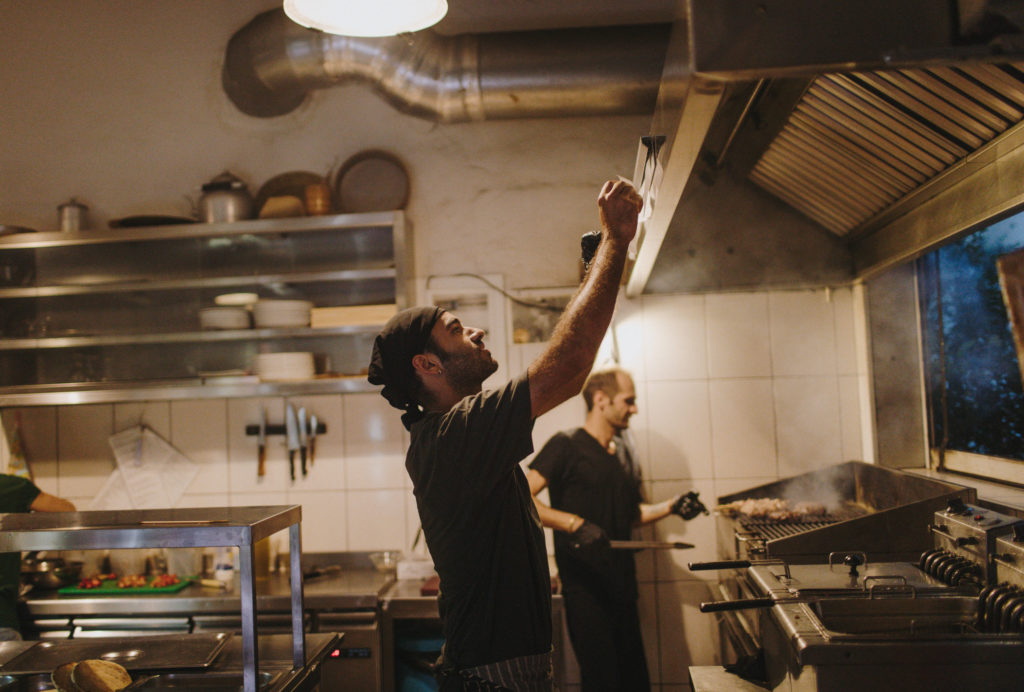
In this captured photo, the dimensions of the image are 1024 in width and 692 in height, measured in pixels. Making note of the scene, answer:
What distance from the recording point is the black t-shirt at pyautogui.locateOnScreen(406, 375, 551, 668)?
1660 millimetres

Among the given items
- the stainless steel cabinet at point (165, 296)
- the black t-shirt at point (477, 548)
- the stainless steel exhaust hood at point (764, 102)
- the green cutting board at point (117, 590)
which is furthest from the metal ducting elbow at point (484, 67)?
the green cutting board at point (117, 590)

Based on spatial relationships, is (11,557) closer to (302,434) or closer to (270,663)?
(302,434)

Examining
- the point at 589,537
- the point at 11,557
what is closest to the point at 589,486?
the point at 589,537

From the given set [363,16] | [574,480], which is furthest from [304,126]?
[574,480]

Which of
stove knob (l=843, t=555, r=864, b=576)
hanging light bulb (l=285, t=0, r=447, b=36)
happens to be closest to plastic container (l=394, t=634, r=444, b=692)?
stove knob (l=843, t=555, r=864, b=576)

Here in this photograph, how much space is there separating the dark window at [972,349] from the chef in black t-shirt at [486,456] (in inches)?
60.4

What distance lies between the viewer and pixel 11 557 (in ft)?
9.92

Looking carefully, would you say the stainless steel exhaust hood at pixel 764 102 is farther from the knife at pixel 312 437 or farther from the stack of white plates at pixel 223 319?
the knife at pixel 312 437

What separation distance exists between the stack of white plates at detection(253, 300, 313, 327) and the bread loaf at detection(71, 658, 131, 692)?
1.78 m

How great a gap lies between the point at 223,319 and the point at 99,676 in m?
1.90

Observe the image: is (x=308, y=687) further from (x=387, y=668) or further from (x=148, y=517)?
(x=387, y=668)

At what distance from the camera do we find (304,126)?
12.3 feet

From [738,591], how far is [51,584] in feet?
9.96

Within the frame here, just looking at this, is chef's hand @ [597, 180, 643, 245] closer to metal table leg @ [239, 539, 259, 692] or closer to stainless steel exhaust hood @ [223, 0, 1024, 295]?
stainless steel exhaust hood @ [223, 0, 1024, 295]
